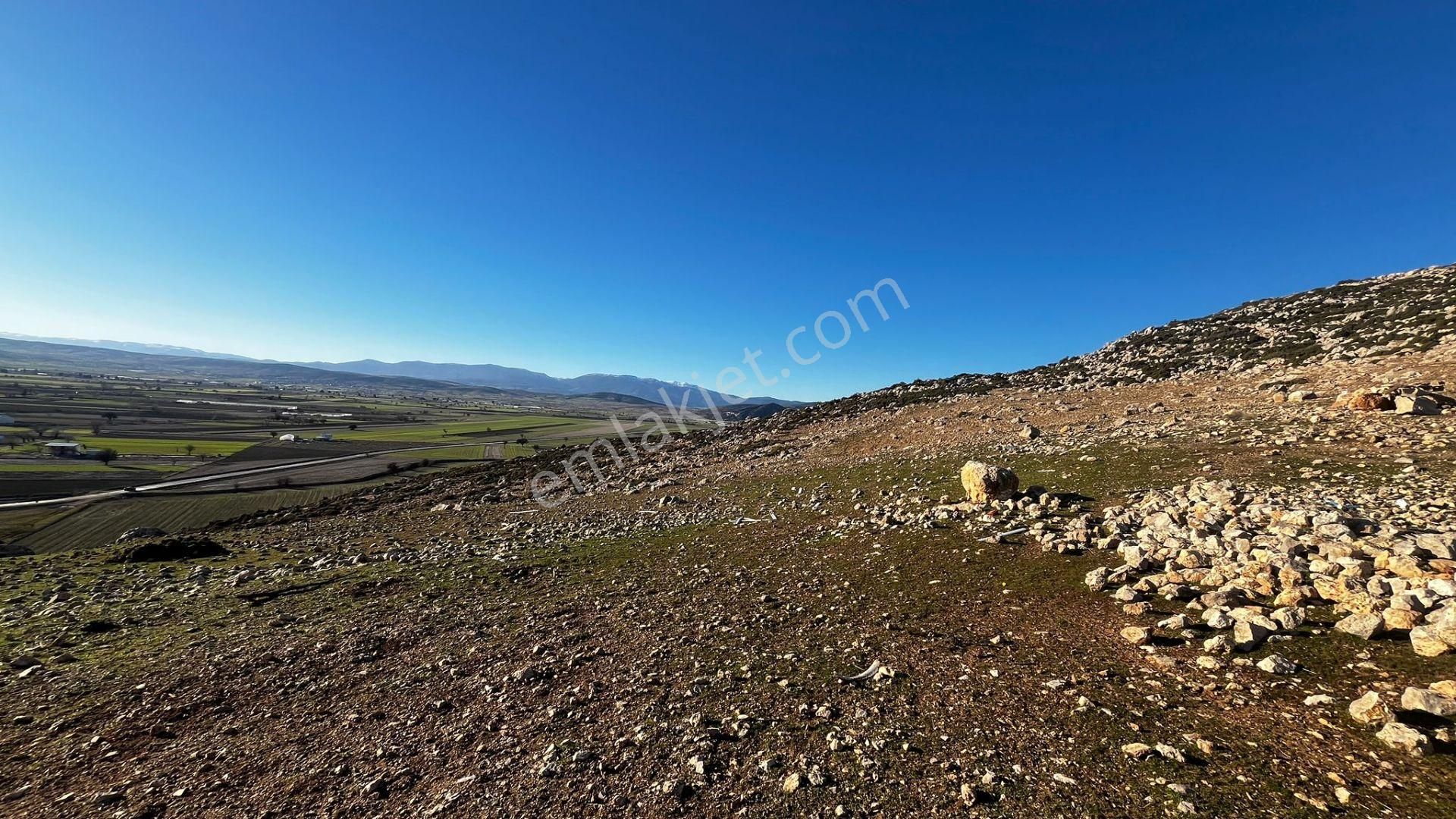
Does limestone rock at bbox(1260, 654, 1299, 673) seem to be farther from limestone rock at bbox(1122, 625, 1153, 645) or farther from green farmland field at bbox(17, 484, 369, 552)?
green farmland field at bbox(17, 484, 369, 552)

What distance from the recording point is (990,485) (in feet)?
55.6

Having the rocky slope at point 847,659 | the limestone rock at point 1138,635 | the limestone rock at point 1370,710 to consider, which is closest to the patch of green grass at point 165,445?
the rocky slope at point 847,659

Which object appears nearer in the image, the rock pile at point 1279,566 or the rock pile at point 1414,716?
the rock pile at point 1414,716

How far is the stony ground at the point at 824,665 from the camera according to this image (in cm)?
599

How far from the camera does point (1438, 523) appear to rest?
30.8 ft

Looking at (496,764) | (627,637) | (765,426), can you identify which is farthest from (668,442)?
(496,764)

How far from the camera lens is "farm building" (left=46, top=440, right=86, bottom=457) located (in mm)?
86438

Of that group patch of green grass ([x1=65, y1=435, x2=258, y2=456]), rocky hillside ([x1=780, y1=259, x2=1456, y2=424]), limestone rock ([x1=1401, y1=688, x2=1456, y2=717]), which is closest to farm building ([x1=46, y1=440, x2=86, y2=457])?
patch of green grass ([x1=65, y1=435, x2=258, y2=456])

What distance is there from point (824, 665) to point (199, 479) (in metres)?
97.4

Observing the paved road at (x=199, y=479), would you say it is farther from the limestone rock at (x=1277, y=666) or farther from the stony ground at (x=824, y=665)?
the limestone rock at (x=1277, y=666)

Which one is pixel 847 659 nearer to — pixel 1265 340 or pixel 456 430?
pixel 1265 340

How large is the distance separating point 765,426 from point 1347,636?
49.9 m

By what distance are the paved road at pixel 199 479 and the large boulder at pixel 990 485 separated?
288ft

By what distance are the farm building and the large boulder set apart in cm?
13561
